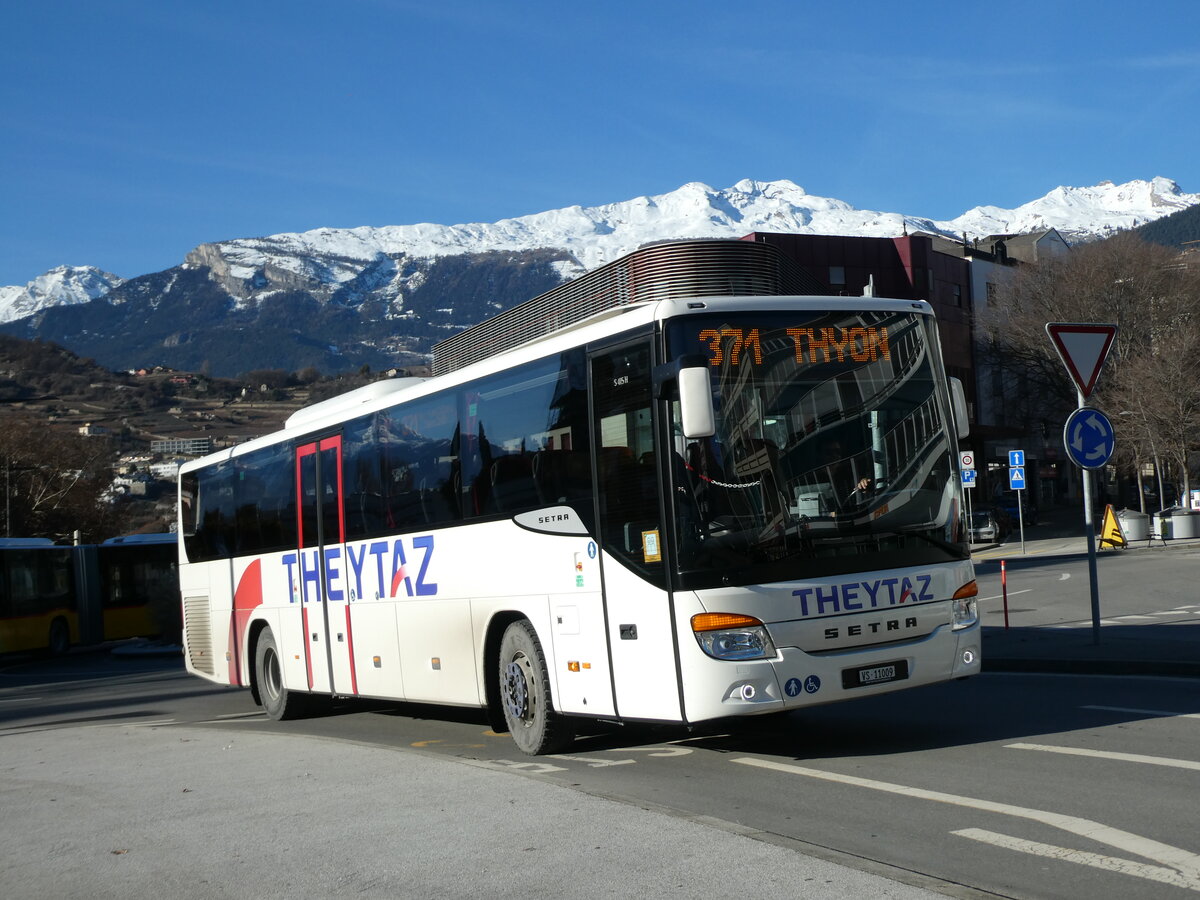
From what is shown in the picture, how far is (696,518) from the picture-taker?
8.60 metres

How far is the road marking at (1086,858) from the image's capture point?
5.52 meters

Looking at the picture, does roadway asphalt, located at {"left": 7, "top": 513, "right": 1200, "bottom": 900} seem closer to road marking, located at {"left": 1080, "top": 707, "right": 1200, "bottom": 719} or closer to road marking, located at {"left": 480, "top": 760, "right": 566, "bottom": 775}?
road marking, located at {"left": 480, "top": 760, "right": 566, "bottom": 775}

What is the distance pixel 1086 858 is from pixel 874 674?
9.94 ft

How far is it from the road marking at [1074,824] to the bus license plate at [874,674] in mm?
622

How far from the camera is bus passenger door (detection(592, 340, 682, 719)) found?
877cm

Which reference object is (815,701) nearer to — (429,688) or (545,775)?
(545,775)

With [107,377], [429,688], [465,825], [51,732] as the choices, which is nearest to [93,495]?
[51,732]

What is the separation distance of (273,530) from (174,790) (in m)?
6.34

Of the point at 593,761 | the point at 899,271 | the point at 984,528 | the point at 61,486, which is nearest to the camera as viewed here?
the point at 593,761

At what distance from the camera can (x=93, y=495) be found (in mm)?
74812

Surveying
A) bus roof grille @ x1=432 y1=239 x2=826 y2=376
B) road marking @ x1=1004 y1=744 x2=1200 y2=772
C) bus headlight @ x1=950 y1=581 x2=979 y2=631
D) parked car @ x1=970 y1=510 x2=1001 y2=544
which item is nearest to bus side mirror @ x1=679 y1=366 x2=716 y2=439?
bus headlight @ x1=950 y1=581 x2=979 y2=631

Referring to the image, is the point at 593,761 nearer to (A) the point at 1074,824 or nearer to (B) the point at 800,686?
(B) the point at 800,686

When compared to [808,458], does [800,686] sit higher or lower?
lower

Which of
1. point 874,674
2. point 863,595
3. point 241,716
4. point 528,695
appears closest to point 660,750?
point 528,695
